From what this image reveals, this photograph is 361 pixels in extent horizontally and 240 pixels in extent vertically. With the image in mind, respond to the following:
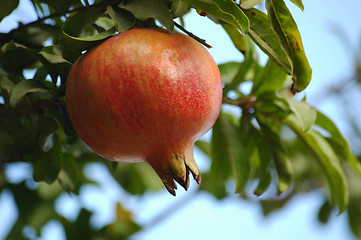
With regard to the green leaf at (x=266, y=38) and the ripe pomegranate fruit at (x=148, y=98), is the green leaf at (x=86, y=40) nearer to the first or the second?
the ripe pomegranate fruit at (x=148, y=98)

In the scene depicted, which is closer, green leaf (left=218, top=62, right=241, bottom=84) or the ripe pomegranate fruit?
the ripe pomegranate fruit

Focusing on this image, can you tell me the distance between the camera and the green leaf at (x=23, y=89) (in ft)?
2.42

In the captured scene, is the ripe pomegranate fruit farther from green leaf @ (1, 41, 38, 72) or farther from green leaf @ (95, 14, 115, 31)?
green leaf @ (1, 41, 38, 72)

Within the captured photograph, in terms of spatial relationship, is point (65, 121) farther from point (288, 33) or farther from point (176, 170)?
point (288, 33)

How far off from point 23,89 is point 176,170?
0.29 metres

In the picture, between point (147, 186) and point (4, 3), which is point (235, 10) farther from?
point (147, 186)

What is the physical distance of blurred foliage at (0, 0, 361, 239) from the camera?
0.71 metres

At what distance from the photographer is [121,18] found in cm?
73

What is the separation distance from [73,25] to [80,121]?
209 millimetres

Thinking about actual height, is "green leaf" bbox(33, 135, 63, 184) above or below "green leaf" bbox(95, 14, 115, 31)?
below

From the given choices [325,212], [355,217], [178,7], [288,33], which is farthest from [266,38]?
[355,217]

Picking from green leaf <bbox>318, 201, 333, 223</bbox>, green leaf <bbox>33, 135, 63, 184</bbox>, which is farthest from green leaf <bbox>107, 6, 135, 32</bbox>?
green leaf <bbox>318, 201, 333, 223</bbox>

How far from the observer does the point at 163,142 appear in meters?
0.65

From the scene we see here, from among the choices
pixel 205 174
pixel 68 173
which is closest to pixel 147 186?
pixel 205 174
